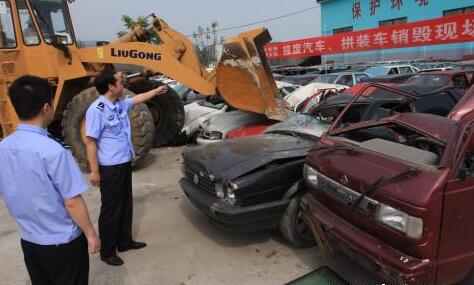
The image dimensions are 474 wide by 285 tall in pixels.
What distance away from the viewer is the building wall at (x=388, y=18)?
22.1 meters

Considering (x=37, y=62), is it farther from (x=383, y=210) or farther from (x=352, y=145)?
(x=383, y=210)

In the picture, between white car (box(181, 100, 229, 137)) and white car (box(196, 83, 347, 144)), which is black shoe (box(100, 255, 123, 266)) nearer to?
white car (box(196, 83, 347, 144))

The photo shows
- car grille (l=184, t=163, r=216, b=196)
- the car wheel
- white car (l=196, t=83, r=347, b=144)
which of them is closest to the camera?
the car wheel

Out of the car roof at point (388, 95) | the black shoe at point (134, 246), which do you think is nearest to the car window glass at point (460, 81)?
the car roof at point (388, 95)

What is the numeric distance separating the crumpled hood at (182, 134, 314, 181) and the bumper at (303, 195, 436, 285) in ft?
2.82

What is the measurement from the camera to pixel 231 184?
394 cm

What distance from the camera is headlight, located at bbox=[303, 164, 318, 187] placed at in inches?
139

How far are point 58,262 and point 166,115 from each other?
274 inches

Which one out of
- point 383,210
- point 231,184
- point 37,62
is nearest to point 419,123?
point 383,210

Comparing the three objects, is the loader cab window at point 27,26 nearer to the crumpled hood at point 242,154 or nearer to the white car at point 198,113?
the white car at point 198,113

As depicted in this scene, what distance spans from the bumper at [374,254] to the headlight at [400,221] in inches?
6.4

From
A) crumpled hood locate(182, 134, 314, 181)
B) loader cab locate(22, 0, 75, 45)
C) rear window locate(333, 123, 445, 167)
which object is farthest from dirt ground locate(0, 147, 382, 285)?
loader cab locate(22, 0, 75, 45)

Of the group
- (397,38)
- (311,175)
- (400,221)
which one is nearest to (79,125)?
(311,175)

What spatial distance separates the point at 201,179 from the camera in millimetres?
4441
